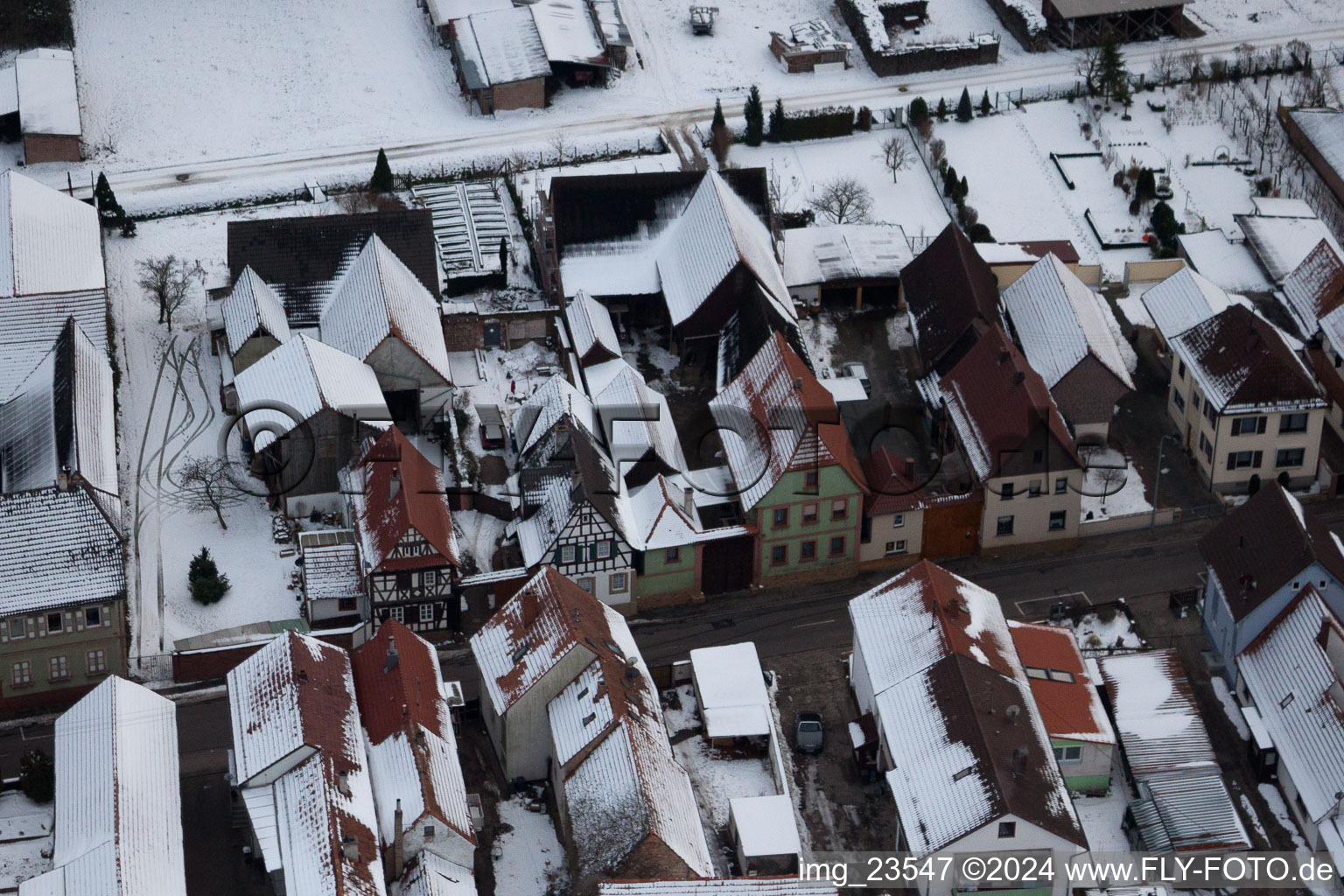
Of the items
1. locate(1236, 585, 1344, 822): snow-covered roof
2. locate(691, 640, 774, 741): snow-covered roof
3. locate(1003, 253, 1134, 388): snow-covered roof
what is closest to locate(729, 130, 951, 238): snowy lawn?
locate(1003, 253, 1134, 388): snow-covered roof

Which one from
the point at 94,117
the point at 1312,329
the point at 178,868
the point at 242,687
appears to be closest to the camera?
the point at 178,868

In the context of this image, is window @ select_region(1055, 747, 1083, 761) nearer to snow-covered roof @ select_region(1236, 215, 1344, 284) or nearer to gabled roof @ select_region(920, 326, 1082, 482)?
gabled roof @ select_region(920, 326, 1082, 482)

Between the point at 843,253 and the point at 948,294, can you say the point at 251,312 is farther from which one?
the point at 948,294

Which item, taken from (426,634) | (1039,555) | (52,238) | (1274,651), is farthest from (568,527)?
(52,238)

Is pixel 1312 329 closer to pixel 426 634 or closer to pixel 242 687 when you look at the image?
pixel 426 634

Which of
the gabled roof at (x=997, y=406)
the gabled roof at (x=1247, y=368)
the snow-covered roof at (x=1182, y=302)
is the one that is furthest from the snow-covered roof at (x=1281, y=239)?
the gabled roof at (x=997, y=406)
